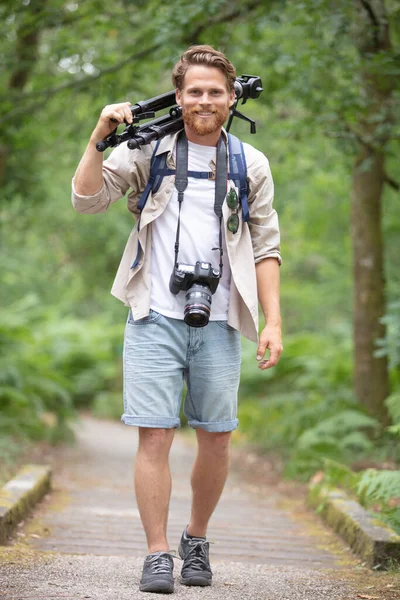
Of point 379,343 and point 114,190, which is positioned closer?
point 114,190

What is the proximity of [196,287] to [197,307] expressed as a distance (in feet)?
0.33

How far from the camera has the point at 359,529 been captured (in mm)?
4676

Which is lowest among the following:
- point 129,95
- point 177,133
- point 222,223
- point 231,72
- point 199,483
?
point 199,483

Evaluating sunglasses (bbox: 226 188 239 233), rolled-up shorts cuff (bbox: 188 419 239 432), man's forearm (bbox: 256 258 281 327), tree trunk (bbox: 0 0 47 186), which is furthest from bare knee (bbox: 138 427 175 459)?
tree trunk (bbox: 0 0 47 186)

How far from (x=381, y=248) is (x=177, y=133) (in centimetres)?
532

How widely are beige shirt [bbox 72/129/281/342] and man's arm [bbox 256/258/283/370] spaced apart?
6cm

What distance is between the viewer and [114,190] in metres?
3.63

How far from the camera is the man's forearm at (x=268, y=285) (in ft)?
12.2

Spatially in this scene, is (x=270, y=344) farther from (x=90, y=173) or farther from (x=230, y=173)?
(x=90, y=173)

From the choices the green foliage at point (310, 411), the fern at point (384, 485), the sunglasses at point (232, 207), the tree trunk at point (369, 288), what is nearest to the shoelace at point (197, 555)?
the fern at point (384, 485)

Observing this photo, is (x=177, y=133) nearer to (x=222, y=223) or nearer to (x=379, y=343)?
(x=222, y=223)

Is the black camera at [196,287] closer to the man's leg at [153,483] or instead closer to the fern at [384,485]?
the man's leg at [153,483]

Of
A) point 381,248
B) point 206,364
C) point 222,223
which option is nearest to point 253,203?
point 222,223

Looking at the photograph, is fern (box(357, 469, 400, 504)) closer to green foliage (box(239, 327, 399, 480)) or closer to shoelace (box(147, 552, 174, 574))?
shoelace (box(147, 552, 174, 574))
